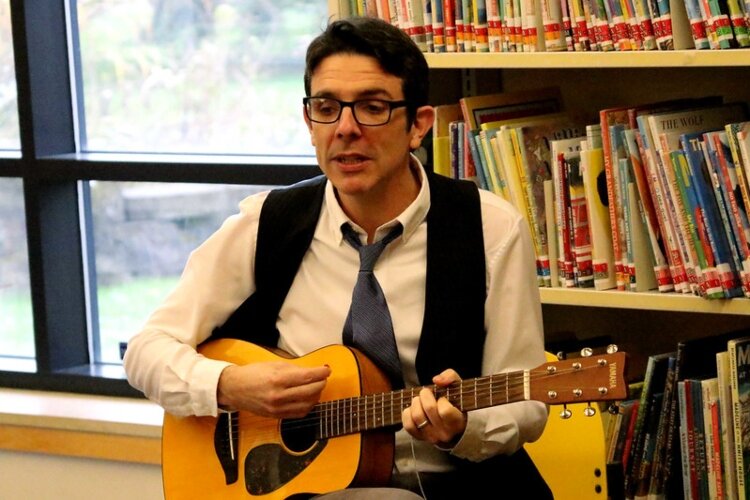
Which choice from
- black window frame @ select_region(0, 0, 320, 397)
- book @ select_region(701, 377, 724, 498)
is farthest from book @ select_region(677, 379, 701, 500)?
black window frame @ select_region(0, 0, 320, 397)

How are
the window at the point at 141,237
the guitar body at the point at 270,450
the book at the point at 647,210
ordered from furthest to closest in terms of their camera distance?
1. the window at the point at 141,237
2. the book at the point at 647,210
3. the guitar body at the point at 270,450

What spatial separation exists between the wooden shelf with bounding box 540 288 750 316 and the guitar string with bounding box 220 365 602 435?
497 mm

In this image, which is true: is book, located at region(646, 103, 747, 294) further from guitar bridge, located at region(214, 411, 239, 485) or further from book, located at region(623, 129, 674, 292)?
guitar bridge, located at region(214, 411, 239, 485)

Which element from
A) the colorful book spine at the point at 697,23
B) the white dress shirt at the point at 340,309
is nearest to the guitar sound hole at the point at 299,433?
the white dress shirt at the point at 340,309

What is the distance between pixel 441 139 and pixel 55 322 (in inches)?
47.1

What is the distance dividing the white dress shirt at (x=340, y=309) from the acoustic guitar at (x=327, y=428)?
0.05 metres

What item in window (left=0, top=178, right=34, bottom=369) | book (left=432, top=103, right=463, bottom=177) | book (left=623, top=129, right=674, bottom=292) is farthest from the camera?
window (left=0, top=178, right=34, bottom=369)

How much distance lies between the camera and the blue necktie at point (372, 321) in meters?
1.82

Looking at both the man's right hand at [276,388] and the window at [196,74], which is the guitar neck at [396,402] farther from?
the window at [196,74]

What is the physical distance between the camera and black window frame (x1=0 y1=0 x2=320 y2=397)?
2.82 metres

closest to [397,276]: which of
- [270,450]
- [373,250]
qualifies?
[373,250]

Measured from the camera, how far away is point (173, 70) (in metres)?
2.85

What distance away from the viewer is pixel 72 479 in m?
2.84

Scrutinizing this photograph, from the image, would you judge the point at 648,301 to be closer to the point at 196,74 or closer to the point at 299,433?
the point at 299,433
